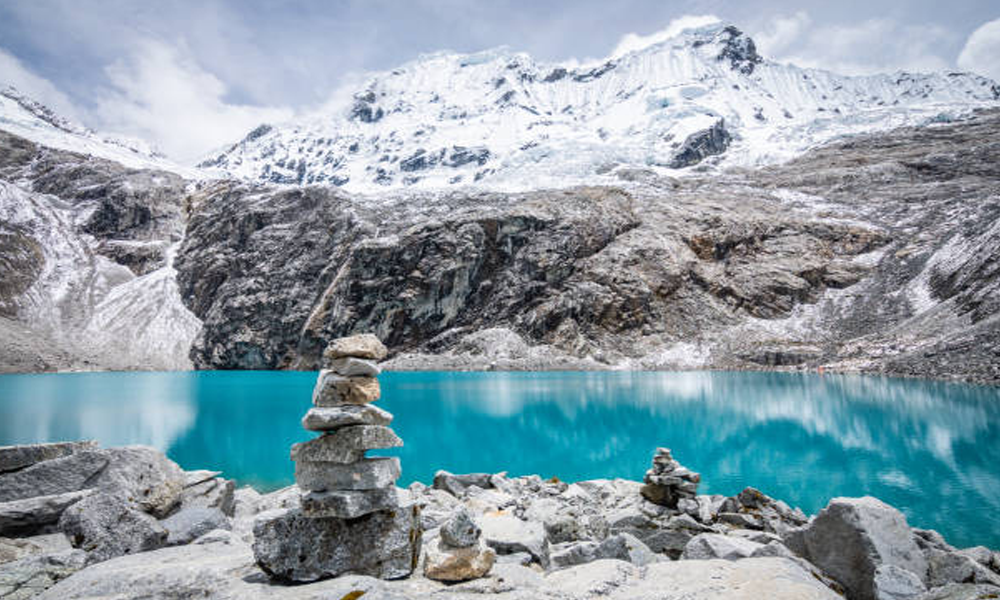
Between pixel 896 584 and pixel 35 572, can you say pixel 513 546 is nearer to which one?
pixel 896 584

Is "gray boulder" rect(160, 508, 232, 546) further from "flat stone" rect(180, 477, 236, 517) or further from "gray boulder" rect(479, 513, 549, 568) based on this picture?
"gray boulder" rect(479, 513, 549, 568)

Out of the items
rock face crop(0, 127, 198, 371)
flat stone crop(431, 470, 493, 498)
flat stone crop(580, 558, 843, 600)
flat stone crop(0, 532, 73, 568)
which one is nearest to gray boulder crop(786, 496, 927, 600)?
flat stone crop(580, 558, 843, 600)

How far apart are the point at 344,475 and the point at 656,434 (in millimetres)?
24423

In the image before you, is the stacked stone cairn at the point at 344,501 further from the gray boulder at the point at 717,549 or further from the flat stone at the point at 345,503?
the gray boulder at the point at 717,549

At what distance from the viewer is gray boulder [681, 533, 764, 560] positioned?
7957 mm

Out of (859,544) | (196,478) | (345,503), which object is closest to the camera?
(345,503)

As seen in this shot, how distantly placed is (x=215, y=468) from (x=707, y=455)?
824 inches

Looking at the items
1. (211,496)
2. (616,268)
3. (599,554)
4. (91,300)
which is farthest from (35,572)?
(91,300)

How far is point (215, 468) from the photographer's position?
22.0m

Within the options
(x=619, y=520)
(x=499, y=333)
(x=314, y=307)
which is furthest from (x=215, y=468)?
(x=314, y=307)

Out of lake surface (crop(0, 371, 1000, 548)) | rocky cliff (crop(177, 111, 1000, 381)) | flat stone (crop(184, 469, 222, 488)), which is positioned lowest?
lake surface (crop(0, 371, 1000, 548))

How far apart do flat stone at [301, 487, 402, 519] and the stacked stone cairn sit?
0.04 feet

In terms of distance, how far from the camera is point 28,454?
1134cm

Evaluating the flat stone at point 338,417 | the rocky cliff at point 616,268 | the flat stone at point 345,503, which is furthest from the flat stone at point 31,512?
the rocky cliff at point 616,268
